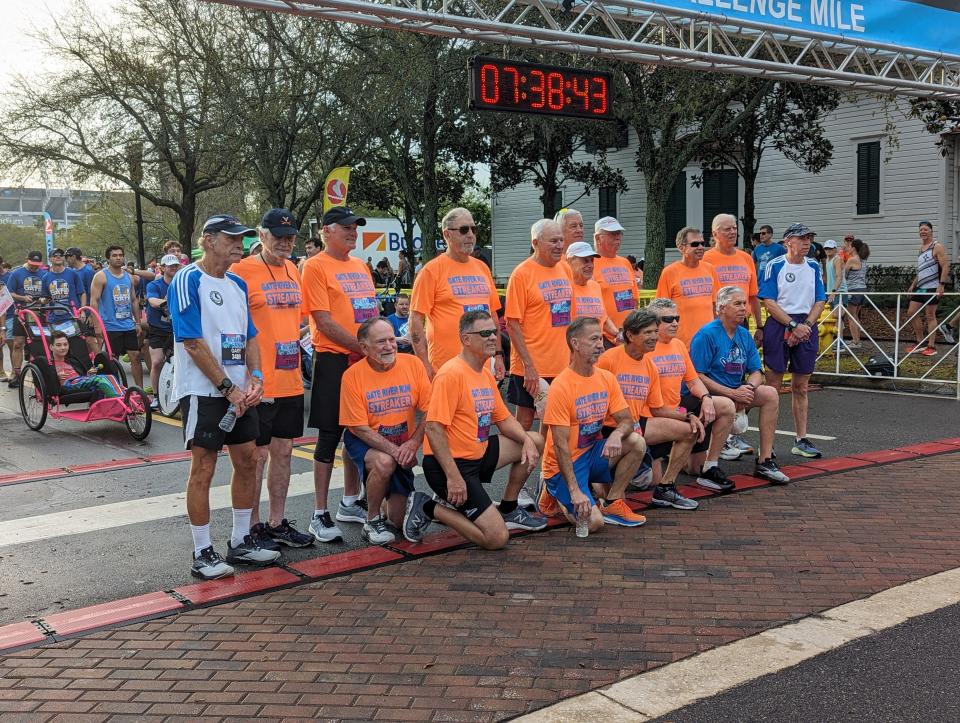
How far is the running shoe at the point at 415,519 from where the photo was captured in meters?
5.46

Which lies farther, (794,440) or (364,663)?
(794,440)

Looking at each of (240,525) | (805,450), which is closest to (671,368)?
(805,450)

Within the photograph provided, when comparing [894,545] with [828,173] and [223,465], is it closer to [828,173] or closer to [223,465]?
[223,465]

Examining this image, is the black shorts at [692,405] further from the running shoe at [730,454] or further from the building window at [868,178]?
the building window at [868,178]

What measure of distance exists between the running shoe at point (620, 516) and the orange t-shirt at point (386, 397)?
1377 millimetres

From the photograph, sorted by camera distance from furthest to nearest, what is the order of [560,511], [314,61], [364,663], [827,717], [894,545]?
[314,61] < [560,511] < [894,545] < [364,663] < [827,717]

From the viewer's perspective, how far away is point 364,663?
3877 millimetres

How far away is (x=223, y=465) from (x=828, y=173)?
2176 cm

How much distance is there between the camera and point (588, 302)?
6.60 meters

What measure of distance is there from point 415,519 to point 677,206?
25.2m

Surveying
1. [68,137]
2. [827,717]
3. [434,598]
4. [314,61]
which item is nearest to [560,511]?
[434,598]

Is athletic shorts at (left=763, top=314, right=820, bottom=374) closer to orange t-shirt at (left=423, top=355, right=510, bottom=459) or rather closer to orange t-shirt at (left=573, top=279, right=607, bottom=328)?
orange t-shirt at (left=573, top=279, right=607, bottom=328)

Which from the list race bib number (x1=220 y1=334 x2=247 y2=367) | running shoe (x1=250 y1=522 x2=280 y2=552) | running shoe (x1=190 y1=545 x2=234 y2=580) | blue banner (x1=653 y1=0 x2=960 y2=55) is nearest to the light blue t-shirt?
running shoe (x1=250 y1=522 x2=280 y2=552)

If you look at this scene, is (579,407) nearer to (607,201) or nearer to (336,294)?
(336,294)
